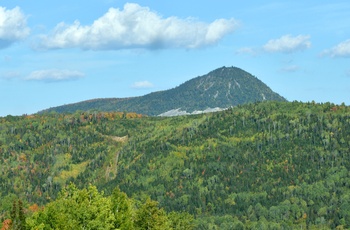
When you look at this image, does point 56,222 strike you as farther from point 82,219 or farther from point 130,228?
point 130,228

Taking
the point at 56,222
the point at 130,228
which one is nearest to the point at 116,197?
the point at 130,228

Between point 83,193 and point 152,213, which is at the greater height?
point 83,193

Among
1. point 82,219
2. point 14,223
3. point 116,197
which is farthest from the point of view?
point 116,197

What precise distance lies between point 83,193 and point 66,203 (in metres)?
4.22

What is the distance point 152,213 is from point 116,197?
11652 mm

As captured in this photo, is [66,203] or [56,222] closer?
[56,222]

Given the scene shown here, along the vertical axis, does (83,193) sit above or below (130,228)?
above

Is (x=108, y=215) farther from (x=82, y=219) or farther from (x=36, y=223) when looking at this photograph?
(x=36, y=223)

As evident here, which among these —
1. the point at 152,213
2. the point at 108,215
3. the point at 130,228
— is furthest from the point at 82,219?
the point at 152,213

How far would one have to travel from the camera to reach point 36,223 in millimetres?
114375

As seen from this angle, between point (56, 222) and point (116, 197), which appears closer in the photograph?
point (56, 222)

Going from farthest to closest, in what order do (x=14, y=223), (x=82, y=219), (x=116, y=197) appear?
(x=116, y=197), (x=14, y=223), (x=82, y=219)

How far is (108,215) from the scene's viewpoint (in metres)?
112

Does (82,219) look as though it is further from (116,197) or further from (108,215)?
(116,197)
